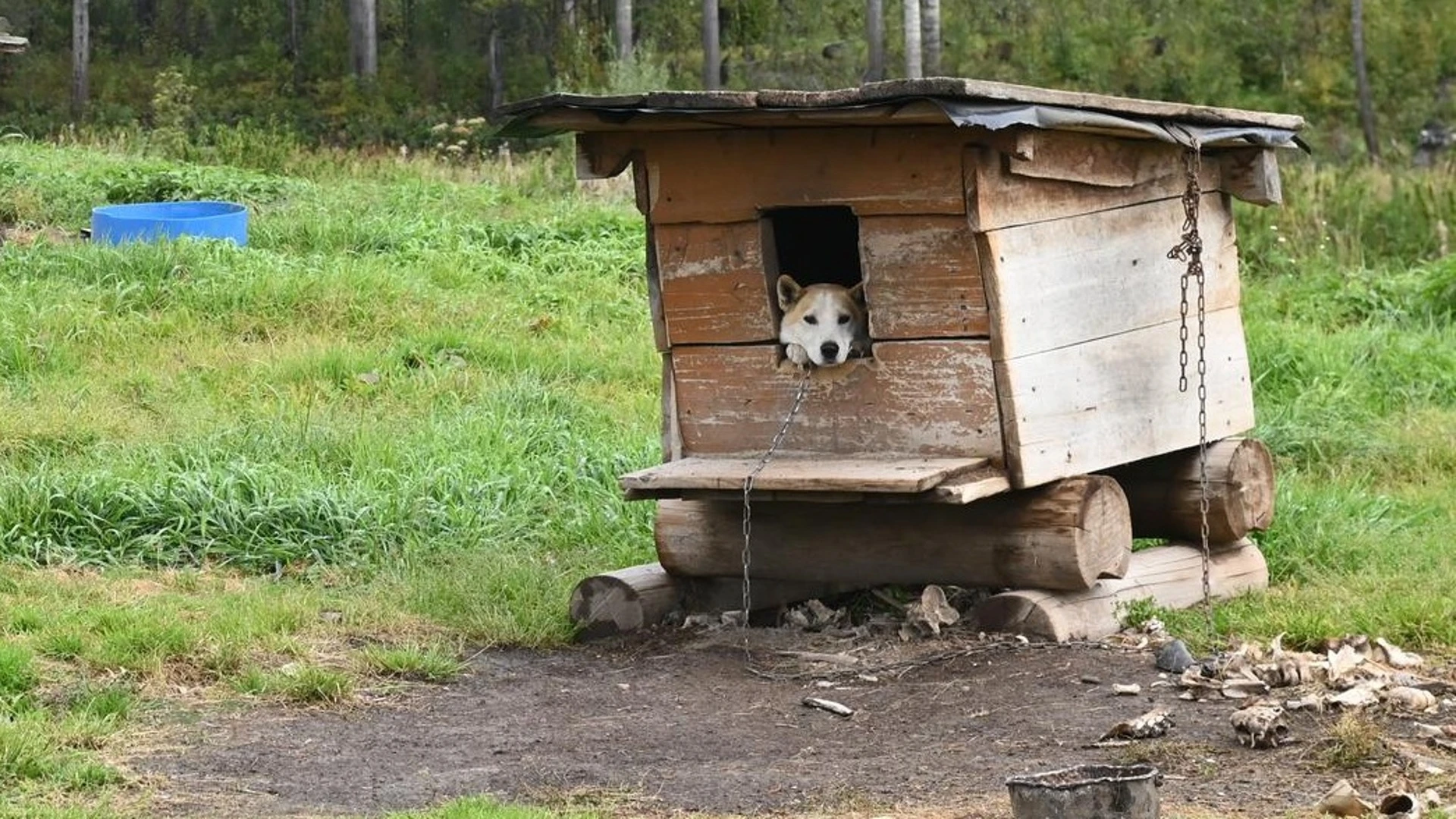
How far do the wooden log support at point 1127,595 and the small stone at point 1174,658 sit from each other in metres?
0.37

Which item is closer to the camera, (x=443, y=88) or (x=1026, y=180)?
(x=1026, y=180)

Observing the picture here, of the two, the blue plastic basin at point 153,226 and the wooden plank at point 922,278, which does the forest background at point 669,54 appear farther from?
the wooden plank at point 922,278

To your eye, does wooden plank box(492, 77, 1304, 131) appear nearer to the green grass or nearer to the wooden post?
the green grass

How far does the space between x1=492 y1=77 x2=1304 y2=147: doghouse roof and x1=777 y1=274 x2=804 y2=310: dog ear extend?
20.2 inches

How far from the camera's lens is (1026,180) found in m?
5.88

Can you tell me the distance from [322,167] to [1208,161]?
10.6 metres

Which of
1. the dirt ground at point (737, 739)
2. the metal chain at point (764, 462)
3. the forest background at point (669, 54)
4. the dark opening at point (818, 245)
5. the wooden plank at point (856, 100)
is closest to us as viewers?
the dirt ground at point (737, 739)

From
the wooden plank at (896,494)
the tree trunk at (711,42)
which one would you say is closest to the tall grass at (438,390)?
the wooden plank at (896,494)

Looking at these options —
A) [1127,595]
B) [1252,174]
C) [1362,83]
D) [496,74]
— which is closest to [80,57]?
[496,74]

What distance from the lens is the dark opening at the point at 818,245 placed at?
6.93 metres

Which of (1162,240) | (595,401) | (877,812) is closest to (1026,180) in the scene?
(1162,240)

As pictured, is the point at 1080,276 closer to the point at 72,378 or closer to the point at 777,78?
the point at 72,378

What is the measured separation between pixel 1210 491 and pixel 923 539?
134 cm

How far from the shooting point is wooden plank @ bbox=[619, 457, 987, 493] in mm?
5473
